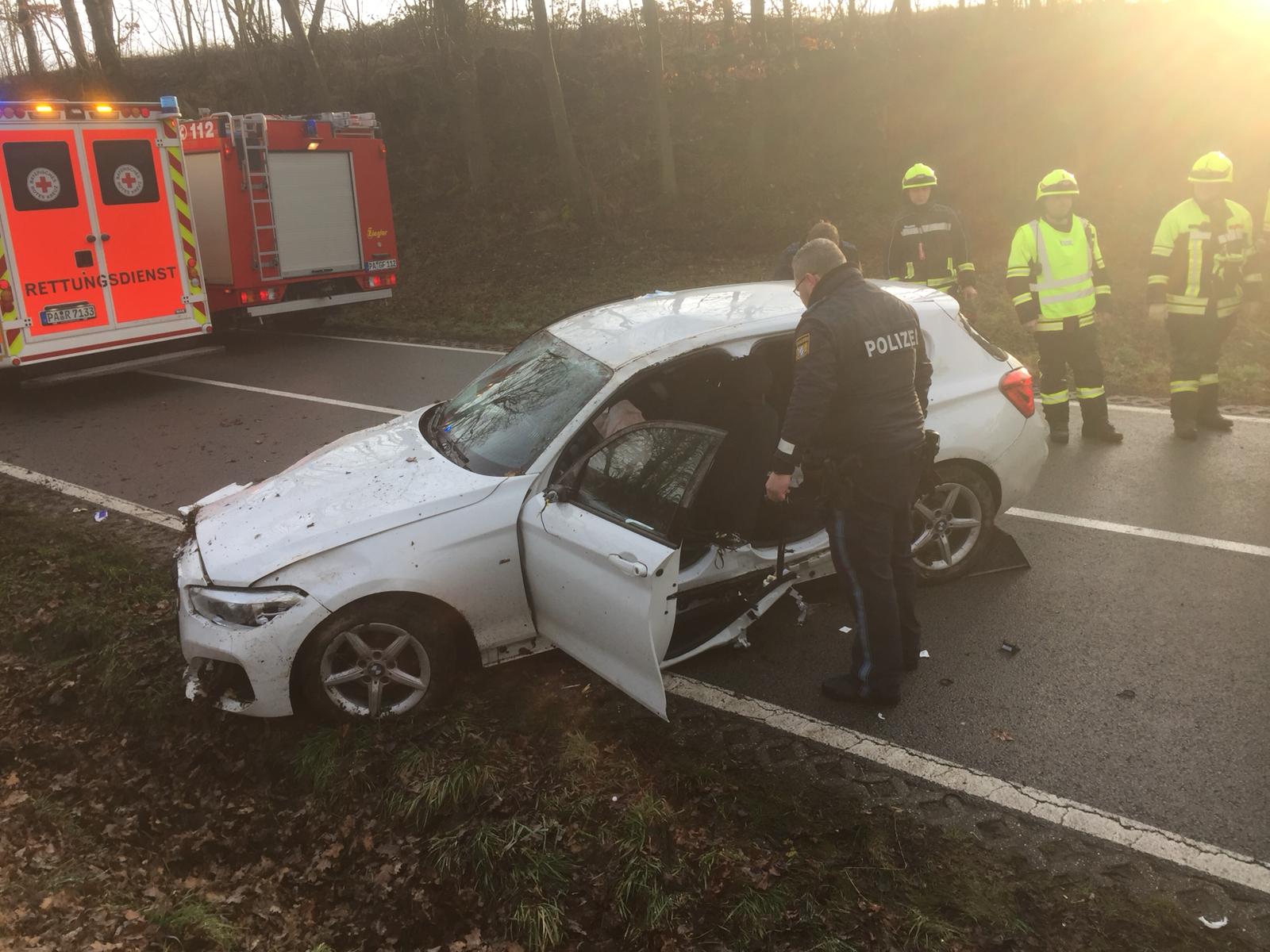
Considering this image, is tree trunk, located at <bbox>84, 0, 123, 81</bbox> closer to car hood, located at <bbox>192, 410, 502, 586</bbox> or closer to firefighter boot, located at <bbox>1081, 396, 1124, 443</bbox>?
car hood, located at <bbox>192, 410, 502, 586</bbox>

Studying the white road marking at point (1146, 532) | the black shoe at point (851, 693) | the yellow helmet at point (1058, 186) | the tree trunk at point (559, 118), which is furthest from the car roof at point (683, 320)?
the tree trunk at point (559, 118)

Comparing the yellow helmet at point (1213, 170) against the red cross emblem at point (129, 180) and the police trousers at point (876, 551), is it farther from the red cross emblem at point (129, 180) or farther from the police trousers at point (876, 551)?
the red cross emblem at point (129, 180)

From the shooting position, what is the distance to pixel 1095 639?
4.63m

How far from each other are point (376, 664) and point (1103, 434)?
5.75 meters

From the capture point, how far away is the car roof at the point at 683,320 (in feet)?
14.8

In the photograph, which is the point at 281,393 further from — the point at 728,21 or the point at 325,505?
the point at 728,21

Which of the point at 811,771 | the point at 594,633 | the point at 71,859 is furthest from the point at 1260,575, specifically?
the point at 71,859

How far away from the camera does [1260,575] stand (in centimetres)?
518

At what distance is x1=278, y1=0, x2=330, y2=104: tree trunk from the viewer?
1925 centimetres

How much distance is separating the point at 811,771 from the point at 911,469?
1.23m

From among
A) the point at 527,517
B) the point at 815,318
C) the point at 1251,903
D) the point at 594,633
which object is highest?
the point at 815,318

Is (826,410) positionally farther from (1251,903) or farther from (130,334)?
(130,334)

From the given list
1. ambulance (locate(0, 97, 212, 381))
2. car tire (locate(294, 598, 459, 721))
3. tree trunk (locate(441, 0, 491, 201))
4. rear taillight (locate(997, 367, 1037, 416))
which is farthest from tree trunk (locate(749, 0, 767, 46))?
car tire (locate(294, 598, 459, 721))

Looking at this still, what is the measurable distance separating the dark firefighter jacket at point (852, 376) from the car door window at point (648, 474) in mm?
324
